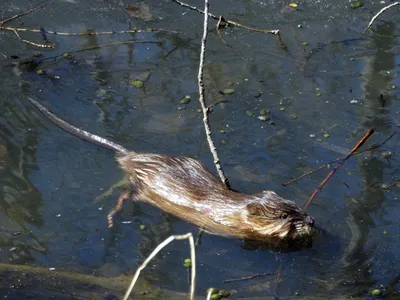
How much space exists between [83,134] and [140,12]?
7.85ft

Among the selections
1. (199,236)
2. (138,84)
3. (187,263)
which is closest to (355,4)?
(138,84)

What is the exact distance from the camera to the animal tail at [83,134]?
5501mm

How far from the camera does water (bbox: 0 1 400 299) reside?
462 cm

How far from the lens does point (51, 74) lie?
654 cm

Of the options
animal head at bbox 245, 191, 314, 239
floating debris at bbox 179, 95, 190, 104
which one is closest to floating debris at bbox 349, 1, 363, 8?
floating debris at bbox 179, 95, 190, 104

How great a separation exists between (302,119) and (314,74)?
2.57 feet

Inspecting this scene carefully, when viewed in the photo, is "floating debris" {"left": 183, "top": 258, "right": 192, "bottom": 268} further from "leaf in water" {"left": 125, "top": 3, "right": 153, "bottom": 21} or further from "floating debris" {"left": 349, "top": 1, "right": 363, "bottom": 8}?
"floating debris" {"left": 349, "top": 1, "right": 363, "bottom": 8}

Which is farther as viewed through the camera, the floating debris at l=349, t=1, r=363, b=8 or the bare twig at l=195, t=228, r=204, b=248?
the floating debris at l=349, t=1, r=363, b=8

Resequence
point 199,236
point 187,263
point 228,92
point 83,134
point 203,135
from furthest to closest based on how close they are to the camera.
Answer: point 228,92
point 203,135
point 83,134
point 199,236
point 187,263

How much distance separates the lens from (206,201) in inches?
197

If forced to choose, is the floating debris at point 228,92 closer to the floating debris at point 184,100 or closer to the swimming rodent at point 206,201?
the floating debris at point 184,100

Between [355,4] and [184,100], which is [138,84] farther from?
[355,4]

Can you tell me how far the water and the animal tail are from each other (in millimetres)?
66

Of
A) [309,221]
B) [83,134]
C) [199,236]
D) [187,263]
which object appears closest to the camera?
[187,263]
